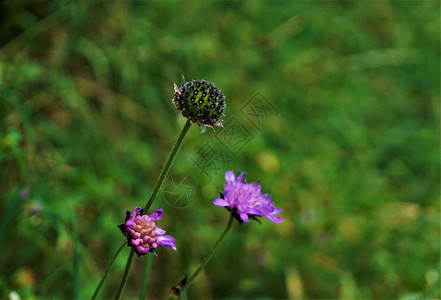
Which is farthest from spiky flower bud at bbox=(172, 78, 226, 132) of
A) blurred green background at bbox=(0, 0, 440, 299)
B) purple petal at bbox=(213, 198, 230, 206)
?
blurred green background at bbox=(0, 0, 440, 299)

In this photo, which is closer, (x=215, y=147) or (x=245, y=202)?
(x=245, y=202)

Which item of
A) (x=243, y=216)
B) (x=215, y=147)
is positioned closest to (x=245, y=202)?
(x=243, y=216)

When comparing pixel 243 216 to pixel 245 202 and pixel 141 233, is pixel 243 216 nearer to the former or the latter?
pixel 245 202

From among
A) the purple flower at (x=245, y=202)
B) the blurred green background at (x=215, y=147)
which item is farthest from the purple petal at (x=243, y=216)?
the blurred green background at (x=215, y=147)

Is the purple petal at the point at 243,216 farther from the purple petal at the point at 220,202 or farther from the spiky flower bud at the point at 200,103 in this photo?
the spiky flower bud at the point at 200,103

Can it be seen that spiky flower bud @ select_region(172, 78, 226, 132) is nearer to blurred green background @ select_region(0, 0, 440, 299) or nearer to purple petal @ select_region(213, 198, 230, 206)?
purple petal @ select_region(213, 198, 230, 206)

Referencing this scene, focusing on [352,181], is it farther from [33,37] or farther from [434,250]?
[33,37]

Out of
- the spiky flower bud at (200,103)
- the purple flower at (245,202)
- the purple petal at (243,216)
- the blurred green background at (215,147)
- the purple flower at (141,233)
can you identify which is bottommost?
the purple flower at (141,233)
